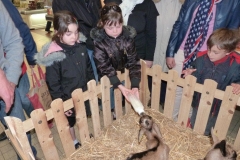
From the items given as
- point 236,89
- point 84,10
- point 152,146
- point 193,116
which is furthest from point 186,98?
point 84,10

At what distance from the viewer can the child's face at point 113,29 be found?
2.18 m

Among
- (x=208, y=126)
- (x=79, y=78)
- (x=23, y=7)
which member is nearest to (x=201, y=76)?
(x=208, y=126)

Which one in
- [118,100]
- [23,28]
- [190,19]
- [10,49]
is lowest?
[118,100]

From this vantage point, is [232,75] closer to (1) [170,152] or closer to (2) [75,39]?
(1) [170,152]

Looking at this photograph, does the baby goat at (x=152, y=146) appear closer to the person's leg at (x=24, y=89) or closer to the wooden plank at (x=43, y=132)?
the wooden plank at (x=43, y=132)

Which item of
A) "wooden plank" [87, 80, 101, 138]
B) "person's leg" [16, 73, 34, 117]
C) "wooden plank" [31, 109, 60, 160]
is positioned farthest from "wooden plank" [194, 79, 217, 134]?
"person's leg" [16, 73, 34, 117]

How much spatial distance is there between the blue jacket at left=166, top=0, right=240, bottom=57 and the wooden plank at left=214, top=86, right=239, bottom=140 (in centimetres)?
81

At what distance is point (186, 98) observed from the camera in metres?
2.45

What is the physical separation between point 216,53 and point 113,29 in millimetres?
1070

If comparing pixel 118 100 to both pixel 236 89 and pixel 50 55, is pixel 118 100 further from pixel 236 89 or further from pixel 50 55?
pixel 236 89

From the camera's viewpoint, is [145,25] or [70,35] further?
[145,25]

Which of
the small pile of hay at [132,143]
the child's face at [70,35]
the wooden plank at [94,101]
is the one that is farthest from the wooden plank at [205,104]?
the child's face at [70,35]

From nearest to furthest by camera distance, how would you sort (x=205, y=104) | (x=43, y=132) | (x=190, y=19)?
(x=43, y=132) → (x=205, y=104) → (x=190, y=19)

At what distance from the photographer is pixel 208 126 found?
2641mm
